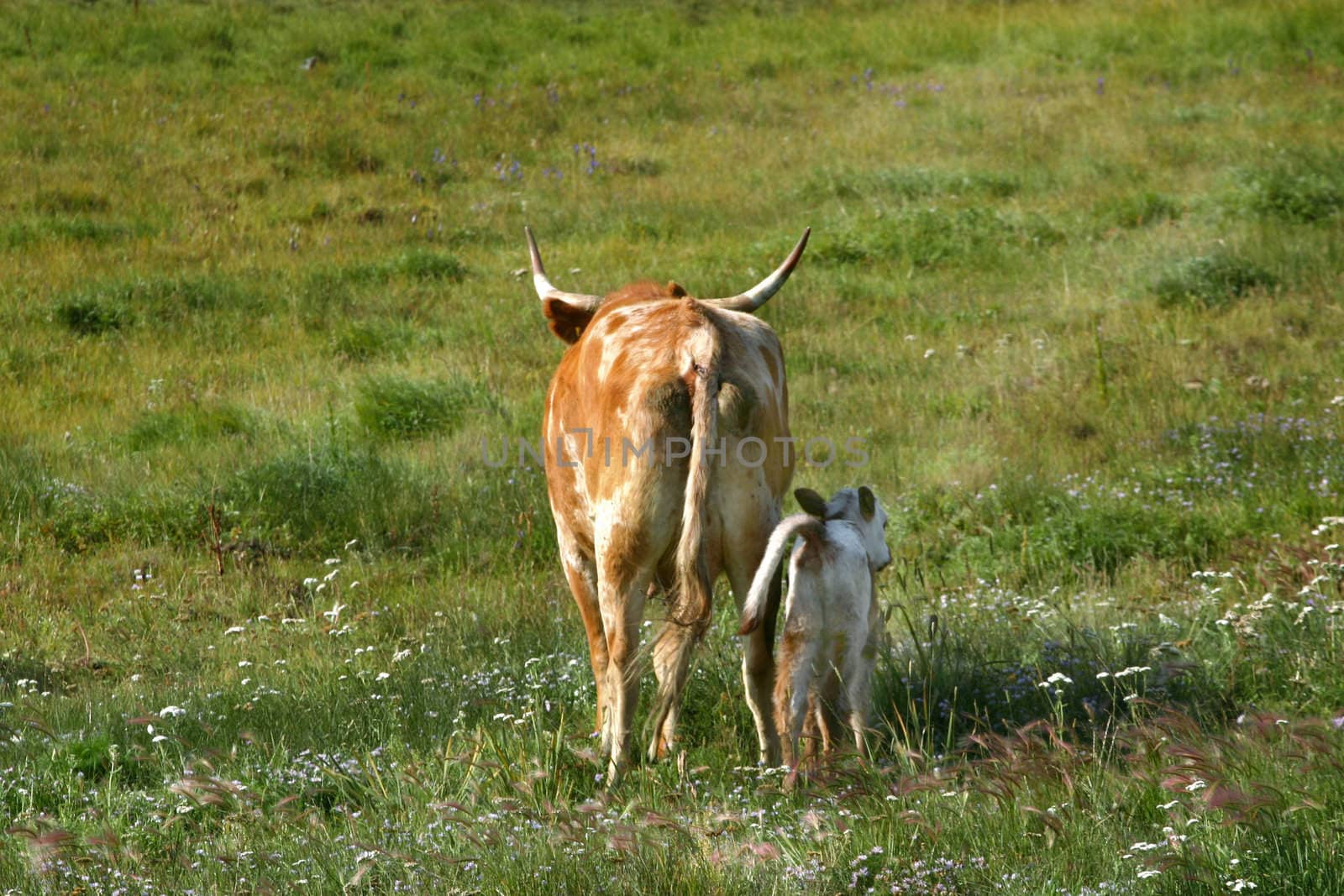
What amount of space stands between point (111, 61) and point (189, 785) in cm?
1676

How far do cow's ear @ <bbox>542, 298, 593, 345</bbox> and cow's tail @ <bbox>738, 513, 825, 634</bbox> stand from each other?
190 centimetres

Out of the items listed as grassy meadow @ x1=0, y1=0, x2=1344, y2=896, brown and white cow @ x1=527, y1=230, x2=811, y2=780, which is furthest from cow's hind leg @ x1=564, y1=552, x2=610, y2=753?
grassy meadow @ x1=0, y1=0, x2=1344, y2=896

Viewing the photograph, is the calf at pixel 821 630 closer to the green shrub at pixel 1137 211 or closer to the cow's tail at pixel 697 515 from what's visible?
the cow's tail at pixel 697 515

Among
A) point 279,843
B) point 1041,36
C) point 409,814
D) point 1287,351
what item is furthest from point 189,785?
point 1041,36

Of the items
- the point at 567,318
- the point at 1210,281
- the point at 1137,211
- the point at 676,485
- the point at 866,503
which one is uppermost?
the point at 567,318

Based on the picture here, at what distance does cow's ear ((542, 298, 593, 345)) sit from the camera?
19.7 feet

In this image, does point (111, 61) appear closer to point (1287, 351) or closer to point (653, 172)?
point (653, 172)

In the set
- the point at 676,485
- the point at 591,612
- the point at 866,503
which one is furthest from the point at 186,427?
the point at 866,503

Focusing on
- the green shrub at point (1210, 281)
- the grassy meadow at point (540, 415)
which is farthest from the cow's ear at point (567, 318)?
the green shrub at point (1210, 281)

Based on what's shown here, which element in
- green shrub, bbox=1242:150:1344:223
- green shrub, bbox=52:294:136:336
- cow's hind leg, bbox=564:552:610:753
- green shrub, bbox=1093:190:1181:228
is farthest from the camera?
green shrub, bbox=1093:190:1181:228

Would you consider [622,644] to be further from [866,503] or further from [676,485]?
[866,503]

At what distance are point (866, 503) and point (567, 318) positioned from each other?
6.30ft

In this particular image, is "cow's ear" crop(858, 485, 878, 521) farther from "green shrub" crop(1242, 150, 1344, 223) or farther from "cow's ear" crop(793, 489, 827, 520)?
"green shrub" crop(1242, 150, 1344, 223)

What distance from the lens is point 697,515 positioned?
14.5 ft
